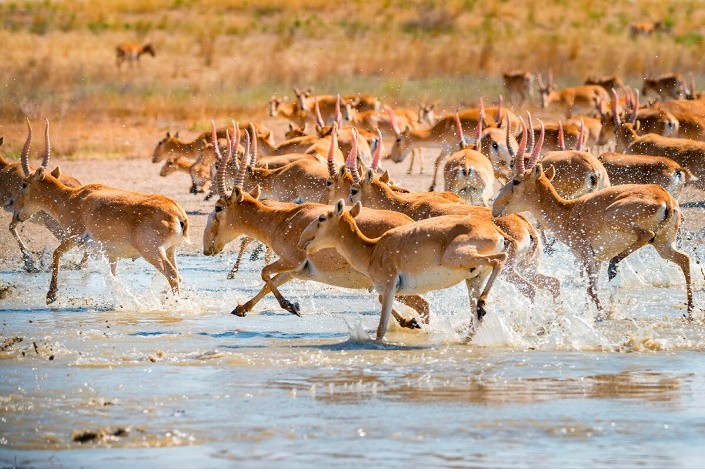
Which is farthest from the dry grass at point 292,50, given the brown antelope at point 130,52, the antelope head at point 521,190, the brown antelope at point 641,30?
the antelope head at point 521,190

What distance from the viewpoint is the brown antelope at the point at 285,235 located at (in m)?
11.7

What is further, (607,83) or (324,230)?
(607,83)

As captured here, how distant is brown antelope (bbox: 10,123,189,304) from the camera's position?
43.3ft

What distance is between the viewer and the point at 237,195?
41.3 ft

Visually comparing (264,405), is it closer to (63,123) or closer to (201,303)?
(201,303)

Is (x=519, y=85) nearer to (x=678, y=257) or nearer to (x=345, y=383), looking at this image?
(x=678, y=257)

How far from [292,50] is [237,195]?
39286 mm

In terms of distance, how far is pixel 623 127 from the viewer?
70.5ft

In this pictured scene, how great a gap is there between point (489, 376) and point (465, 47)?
42979 mm

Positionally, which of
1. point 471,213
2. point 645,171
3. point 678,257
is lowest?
point 678,257

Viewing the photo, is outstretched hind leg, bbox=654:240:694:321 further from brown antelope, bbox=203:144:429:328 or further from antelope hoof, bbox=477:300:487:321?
antelope hoof, bbox=477:300:487:321

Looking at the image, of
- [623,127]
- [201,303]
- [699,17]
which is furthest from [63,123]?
[699,17]

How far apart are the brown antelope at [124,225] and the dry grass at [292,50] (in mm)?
13369

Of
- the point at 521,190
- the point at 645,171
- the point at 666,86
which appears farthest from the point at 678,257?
the point at 666,86
